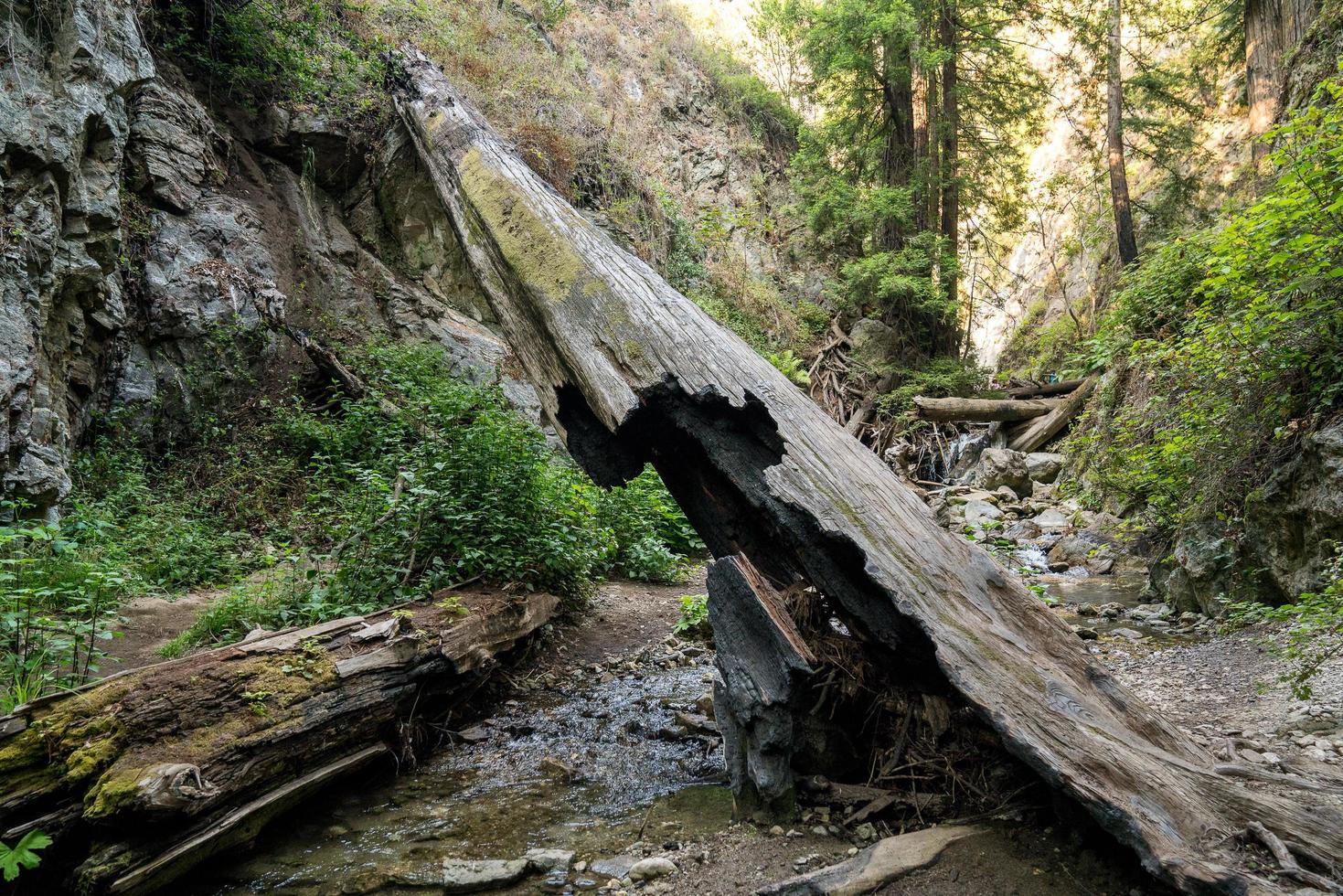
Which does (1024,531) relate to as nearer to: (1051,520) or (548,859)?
(1051,520)

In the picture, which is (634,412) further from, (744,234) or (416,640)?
(744,234)

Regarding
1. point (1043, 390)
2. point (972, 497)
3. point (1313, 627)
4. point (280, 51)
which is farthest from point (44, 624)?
point (1043, 390)

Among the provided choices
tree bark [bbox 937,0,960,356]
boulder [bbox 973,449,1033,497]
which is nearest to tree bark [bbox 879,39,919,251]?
tree bark [bbox 937,0,960,356]

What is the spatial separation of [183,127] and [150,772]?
31.2 ft

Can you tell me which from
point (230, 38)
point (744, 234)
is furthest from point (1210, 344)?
point (744, 234)

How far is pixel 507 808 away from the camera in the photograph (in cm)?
312

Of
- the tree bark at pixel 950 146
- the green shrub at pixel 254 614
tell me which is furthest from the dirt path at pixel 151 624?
the tree bark at pixel 950 146

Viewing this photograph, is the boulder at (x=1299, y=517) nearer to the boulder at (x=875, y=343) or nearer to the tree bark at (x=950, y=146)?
the tree bark at (x=950, y=146)

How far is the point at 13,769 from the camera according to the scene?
2.25 m

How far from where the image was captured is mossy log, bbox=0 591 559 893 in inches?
87.9

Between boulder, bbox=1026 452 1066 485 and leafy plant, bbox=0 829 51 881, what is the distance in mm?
12846

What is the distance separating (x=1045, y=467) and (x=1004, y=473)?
0.74 meters

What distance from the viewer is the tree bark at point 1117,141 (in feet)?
43.5

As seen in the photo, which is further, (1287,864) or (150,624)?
(150,624)
